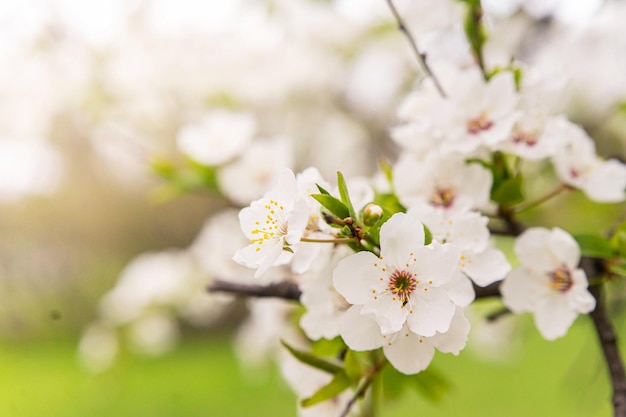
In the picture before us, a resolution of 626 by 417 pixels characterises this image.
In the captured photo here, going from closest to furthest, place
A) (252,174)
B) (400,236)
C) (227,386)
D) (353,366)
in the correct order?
(400,236), (353,366), (252,174), (227,386)

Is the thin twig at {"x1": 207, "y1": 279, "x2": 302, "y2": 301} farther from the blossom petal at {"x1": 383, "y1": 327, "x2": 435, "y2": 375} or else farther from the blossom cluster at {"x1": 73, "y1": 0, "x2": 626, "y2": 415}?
the blossom petal at {"x1": 383, "y1": 327, "x2": 435, "y2": 375}

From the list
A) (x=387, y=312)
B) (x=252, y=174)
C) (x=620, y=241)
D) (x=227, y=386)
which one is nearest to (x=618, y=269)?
(x=620, y=241)

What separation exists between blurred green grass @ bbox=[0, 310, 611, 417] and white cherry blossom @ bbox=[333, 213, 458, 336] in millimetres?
1430

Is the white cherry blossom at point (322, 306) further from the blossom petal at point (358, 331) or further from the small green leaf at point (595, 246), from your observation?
the small green leaf at point (595, 246)

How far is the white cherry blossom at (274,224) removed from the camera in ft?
1.26

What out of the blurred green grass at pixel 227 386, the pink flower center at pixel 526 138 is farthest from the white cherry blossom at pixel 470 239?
the blurred green grass at pixel 227 386

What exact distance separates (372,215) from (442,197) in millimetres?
142

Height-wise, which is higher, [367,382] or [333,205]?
[333,205]

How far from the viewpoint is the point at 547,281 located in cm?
51

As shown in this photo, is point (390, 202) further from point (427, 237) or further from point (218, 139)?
point (218, 139)

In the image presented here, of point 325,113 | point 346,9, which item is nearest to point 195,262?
point 346,9

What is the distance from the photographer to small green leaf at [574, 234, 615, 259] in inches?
19.8

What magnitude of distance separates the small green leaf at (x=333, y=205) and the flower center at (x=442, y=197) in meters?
0.16

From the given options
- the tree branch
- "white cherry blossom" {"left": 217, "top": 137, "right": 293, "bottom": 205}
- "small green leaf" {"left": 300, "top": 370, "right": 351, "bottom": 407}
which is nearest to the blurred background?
"white cherry blossom" {"left": 217, "top": 137, "right": 293, "bottom": 205}
